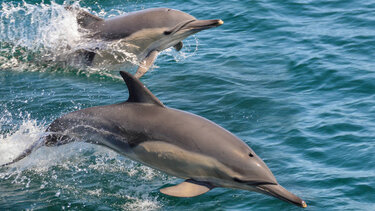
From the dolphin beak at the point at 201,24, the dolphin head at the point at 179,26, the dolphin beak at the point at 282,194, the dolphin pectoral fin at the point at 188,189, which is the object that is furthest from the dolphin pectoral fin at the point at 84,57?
the dolphin beak at the point at 282,194

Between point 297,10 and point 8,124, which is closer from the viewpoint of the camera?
point 8,124

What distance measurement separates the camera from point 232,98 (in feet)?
40.4

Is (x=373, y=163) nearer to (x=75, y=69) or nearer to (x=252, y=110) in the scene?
(x=252, y=110)

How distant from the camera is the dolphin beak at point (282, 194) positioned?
24.1 ft

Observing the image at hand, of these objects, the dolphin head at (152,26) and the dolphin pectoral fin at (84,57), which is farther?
the dolphin pectoral fin at (84,57)

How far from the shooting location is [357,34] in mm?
15039

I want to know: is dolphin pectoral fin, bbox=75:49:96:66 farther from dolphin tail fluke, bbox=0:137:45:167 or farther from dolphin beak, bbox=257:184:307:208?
dolphin beak, bbox=257:184:307:208

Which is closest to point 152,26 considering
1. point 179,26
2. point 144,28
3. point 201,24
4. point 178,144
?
point 144,28

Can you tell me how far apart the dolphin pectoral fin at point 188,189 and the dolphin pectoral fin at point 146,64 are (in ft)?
14.1

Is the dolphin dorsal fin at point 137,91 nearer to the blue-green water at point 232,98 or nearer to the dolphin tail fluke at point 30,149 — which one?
the blue-green water at point 232,98

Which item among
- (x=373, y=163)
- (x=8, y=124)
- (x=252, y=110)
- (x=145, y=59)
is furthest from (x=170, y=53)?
(x=373, y=163)

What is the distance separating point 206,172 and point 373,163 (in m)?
2.99

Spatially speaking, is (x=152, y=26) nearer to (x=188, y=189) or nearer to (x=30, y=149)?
(x=30, y=149)

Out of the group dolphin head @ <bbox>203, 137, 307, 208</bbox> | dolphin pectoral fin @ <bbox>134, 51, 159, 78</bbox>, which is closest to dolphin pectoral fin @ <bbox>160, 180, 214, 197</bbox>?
dolphin head @ <bbox>203, 137, 307, 208</bbox>
